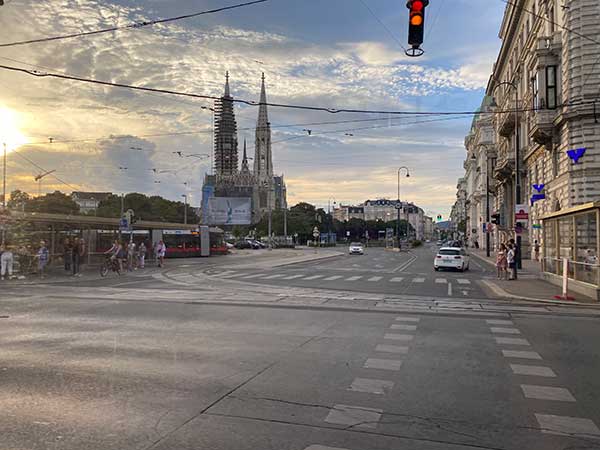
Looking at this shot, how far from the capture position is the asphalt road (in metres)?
4.88

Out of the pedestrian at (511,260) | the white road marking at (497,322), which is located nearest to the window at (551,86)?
the pedestrian at (511,260)

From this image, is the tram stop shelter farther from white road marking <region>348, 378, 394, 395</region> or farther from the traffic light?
white road marking <region>348, 378, 394, 395</region>

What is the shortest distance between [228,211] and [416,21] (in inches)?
2627

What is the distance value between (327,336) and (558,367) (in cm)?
396

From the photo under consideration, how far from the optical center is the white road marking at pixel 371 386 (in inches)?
249

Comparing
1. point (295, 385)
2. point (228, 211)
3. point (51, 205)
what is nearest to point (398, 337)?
point (295, 385)

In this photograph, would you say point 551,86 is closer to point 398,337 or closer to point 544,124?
point 544,124

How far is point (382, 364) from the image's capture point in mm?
7617

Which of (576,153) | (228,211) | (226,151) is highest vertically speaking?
(226,151)

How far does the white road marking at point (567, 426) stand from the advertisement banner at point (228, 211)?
234 ft

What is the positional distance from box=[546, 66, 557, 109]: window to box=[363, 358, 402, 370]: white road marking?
108ft

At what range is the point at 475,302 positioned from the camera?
1598cm

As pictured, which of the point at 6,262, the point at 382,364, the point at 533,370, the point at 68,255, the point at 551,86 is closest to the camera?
the point at 533,370

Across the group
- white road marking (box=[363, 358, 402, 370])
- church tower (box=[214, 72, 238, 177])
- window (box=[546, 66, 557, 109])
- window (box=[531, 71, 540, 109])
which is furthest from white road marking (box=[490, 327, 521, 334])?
church tower (box=[214, 72, 238, 177])
